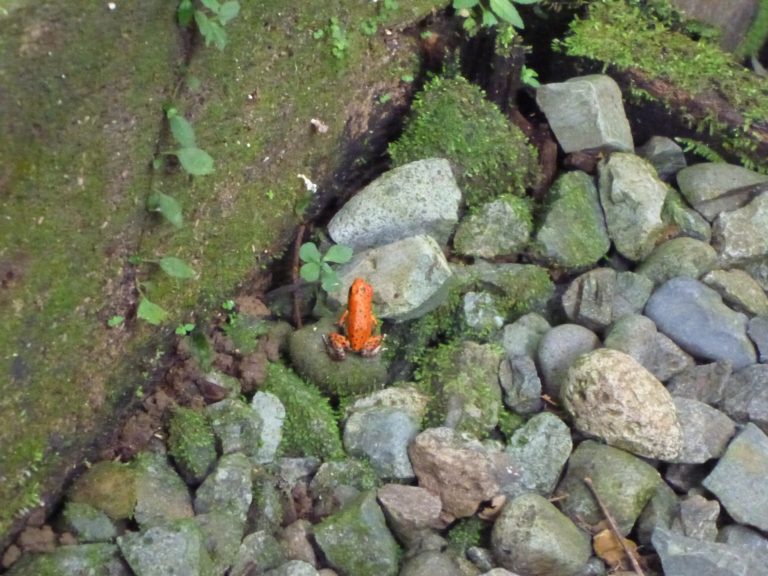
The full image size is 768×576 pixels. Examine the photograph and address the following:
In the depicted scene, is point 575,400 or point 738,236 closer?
point 575,400

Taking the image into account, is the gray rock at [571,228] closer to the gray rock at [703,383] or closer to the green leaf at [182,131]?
the gray rock at [703,383]

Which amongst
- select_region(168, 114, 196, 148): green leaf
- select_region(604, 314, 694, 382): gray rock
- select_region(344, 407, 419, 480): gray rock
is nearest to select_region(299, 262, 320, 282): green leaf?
select_region(344, 407, 419, 480): gray rock

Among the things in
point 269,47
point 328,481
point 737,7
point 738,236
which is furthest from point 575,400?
point 737,7

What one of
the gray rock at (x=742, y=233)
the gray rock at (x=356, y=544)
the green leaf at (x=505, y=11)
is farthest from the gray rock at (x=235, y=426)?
the gray rock at (x=742, y=233)

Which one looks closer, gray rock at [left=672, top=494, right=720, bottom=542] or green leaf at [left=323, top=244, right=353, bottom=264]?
gray rock at [left=672, top=494, right=720, bottom=542]

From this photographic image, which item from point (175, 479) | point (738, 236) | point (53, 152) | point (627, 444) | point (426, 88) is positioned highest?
point (53, 152)

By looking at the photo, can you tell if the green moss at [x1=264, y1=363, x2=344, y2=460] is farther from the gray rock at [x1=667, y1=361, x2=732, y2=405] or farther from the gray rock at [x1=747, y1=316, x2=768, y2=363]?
the gray rock at [x1=747, y1=316, x2=768, y2=363]

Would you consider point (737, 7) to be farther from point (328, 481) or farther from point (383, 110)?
point (328, 481)
